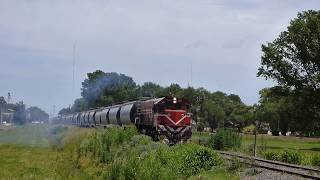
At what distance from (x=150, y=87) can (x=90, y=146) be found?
11192 centimetres

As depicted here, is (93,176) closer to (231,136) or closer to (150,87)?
(231,136)

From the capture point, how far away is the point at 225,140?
37031mm

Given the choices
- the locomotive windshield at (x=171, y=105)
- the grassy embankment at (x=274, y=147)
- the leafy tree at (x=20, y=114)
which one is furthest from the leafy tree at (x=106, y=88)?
the locomotive windshield at (x=171, y=105)

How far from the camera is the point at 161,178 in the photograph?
58.0 ft

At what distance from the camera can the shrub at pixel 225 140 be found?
3684cm

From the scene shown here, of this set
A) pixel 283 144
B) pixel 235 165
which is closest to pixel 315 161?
pixel 235 165

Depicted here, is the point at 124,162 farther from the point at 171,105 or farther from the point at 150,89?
the point at 150,89

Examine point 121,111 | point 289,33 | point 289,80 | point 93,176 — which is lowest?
point 93,176

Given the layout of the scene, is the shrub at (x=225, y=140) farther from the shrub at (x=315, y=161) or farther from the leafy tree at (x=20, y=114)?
the leafy tree at (x=20, y=114)

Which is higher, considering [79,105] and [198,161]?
[79,105]

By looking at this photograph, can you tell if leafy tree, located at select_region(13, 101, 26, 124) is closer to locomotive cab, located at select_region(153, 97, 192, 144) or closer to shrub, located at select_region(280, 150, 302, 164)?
locomotive cab, located at select_region(153, 97, 192, 144)

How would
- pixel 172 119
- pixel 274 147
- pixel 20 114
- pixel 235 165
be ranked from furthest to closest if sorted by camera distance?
pixel 20 114, pixel 274 147, pixel 172 119, pixel 235 165

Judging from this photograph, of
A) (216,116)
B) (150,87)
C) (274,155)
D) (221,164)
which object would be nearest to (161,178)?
(221,164)

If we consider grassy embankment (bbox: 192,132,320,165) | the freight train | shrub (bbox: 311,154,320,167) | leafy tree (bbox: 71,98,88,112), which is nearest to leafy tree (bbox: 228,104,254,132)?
leafy tree (bbox: 71,98,88,112)
